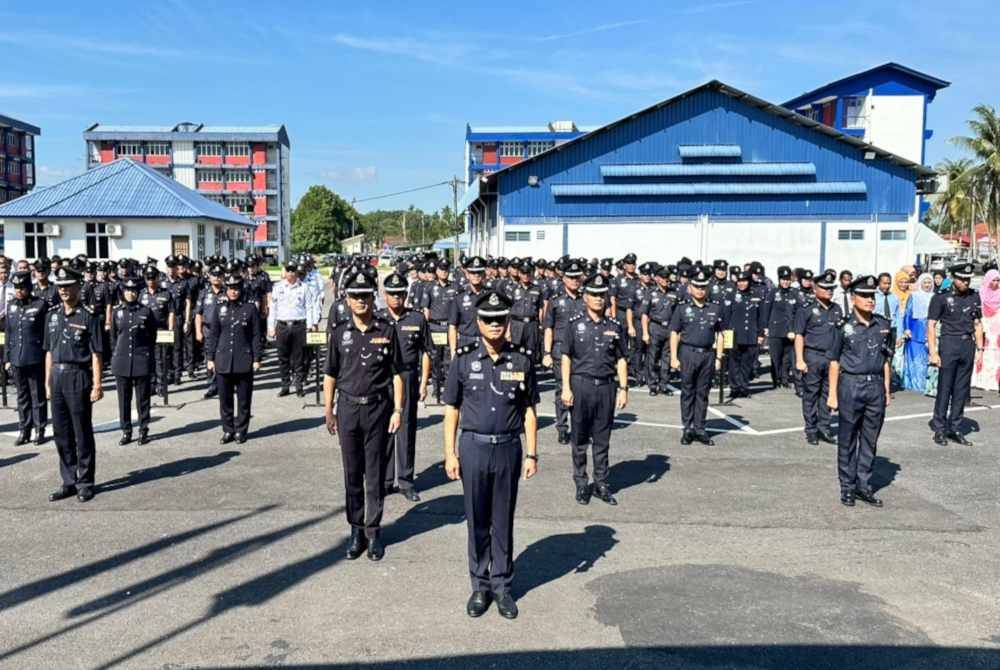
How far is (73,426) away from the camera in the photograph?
800 cm

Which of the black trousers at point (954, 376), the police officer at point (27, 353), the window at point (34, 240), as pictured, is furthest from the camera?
the window at point (34, 240)

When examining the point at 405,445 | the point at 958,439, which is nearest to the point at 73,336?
the point at 405,445

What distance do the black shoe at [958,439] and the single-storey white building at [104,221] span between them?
98.3ft

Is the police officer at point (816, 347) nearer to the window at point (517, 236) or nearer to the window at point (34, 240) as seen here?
the window at point (517, 236)

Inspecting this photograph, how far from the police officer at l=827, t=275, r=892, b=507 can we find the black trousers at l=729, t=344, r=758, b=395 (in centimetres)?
582

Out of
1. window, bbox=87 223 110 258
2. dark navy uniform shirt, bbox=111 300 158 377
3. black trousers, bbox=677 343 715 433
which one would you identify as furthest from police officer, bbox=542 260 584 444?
window, bbox=87 223 110 258

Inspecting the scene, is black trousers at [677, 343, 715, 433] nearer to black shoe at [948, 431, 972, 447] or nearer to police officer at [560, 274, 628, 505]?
police officer at [560, 274, 628, 505]

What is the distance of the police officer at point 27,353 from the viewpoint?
32.2 ft

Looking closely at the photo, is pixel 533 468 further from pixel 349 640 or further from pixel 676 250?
pixel 676 250

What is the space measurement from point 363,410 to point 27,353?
5902 mm

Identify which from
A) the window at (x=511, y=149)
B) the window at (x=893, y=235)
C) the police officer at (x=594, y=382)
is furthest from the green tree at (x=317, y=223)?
the police officer at (x=594, y=382)

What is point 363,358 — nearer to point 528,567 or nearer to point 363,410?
point 363,410

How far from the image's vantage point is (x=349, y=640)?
4949mm

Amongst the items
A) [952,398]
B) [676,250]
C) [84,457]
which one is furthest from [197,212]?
[952,398]
